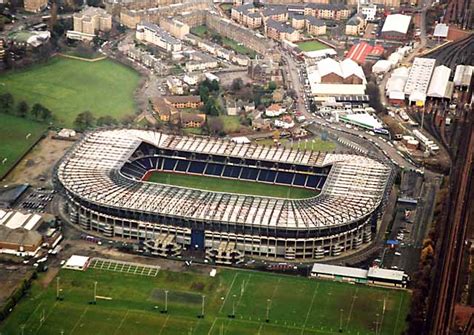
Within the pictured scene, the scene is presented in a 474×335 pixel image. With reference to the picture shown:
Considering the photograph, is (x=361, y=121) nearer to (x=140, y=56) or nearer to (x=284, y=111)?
(x=284, y=111)

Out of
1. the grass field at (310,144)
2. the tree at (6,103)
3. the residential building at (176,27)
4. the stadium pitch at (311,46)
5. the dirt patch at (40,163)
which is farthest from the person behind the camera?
the residential building at (176,27)

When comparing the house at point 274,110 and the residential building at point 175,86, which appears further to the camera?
the residential building at point 175,86

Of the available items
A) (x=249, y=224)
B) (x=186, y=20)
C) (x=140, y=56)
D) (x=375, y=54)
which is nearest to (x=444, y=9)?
(x=375, y=54)

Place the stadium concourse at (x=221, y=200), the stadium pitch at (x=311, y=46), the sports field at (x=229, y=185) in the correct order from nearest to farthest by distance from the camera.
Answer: the stadium concourse at (x=221, y=200) → the sports field at (x=229, y=185) → the stadium pitch at (x=311, y=46)

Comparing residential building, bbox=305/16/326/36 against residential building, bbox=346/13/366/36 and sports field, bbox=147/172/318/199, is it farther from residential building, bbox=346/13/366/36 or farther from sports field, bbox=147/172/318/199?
sports field, bbox=147/172/318/199

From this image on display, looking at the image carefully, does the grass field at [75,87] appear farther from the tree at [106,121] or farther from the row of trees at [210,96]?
the row of trees at [210,96]

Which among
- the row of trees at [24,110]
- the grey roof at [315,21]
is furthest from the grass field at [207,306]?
the grey roof at [315,21]
